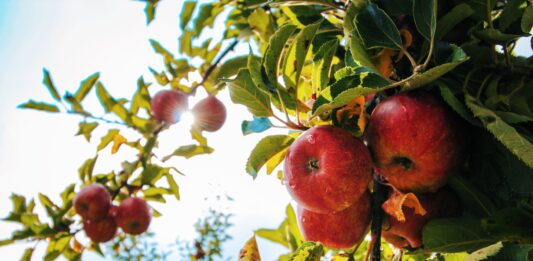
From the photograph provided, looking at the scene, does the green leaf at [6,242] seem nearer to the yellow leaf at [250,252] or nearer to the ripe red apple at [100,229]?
the ripe red apple at [100,229]

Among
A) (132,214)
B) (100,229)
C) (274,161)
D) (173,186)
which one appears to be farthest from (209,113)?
(274,161)

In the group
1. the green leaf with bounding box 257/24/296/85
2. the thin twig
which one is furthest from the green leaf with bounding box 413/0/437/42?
the thin twig

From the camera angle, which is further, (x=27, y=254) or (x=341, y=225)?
(x=27, y=254)

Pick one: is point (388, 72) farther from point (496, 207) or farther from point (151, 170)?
point (151, 170)

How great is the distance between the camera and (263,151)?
85cm

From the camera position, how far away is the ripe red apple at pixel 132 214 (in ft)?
6.84

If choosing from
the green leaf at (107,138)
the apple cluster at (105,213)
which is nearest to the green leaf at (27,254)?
the apple cluster at (105,213)

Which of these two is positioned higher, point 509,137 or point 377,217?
point 509,137

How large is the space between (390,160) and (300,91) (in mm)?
717

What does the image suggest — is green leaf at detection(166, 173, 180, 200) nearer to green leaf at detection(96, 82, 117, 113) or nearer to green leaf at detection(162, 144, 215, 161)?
green leaf at detection(162, 144, 215, 161)

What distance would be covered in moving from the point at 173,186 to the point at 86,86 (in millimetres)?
675

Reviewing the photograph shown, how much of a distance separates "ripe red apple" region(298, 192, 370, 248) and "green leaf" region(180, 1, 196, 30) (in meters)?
1.38

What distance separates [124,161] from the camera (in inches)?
80.5

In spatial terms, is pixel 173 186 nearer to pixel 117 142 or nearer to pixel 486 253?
pixel 117 142
